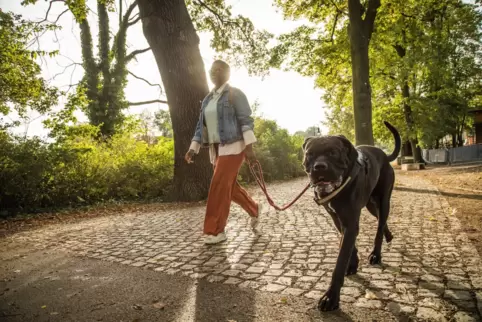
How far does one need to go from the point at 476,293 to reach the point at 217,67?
3742 mm

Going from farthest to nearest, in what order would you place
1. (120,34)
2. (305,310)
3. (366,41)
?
(120,34) < (366,41) < (305,310)

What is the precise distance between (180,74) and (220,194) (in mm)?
5296

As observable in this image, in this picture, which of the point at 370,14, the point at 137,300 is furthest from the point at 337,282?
the point at 370,14

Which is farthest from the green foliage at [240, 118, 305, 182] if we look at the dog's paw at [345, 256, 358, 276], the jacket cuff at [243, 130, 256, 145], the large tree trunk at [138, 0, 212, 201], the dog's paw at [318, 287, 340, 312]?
the dog's paw at [318, 287, 340, 312]

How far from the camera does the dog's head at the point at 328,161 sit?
2199mm

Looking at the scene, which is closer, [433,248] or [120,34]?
[433,248]

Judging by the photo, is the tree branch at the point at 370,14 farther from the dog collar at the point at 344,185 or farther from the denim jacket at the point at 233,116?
the dog collar at the point at 344,185

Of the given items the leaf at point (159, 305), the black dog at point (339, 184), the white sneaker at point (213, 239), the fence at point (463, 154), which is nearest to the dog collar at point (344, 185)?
the black dog at point (339, 184)

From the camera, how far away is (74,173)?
911 cm

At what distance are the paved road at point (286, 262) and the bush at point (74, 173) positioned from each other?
2.87 meters

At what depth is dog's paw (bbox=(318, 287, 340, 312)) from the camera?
2.24m

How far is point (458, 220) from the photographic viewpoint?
16.4ft

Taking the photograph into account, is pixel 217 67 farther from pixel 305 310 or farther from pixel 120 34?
pixel 120 34

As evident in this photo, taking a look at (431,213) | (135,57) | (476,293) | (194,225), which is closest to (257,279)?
(476,293)
